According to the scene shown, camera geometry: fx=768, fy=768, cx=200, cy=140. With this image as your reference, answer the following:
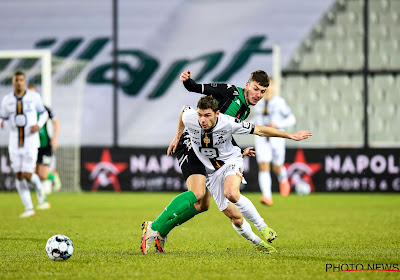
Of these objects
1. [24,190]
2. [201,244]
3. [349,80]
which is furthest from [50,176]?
[201,244]

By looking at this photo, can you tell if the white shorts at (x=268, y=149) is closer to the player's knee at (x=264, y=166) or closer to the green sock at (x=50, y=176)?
the player's knee at (x=264, y=166)

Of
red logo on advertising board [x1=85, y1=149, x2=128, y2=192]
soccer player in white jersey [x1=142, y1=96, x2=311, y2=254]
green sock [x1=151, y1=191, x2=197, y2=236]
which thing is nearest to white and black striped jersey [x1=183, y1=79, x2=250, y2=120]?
soccer player in white jersey [x1=142, y1=96, x2=311, y2=254]

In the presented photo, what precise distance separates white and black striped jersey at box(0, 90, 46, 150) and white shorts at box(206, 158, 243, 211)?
15.5 ft

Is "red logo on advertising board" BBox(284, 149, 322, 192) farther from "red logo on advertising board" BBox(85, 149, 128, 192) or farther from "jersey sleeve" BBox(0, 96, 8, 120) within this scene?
"jersey sleeve" BBox(0, 96, 8, 120)

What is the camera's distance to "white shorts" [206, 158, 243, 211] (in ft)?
22.5

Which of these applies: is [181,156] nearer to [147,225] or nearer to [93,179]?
[147,225]

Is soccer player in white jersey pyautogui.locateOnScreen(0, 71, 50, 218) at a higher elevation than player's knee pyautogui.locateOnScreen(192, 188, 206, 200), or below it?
higher

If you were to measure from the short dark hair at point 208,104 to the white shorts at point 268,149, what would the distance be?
684 centimetres

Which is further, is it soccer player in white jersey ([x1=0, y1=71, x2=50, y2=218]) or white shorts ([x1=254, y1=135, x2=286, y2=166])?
white shorts ([x1=254, y1=135, x2=286, y2=166])

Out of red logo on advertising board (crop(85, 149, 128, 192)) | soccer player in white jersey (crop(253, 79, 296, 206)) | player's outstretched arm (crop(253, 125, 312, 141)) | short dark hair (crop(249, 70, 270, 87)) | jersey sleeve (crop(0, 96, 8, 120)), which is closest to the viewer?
player's outstretched arm (crop(253, 125, 312, 141))

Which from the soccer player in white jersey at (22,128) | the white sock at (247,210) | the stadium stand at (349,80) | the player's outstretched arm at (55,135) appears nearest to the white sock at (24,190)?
the soccer player in white jersey at (22,128)

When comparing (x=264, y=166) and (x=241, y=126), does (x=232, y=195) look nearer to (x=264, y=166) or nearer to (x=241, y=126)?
(x=241, y=126)

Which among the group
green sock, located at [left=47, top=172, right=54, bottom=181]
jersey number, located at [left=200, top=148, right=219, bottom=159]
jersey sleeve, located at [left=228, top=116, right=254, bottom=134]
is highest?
jersey sleeve, located at [left=228, top=116, right=254, bottom=134]

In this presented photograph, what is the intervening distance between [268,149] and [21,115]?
4.45 meters
